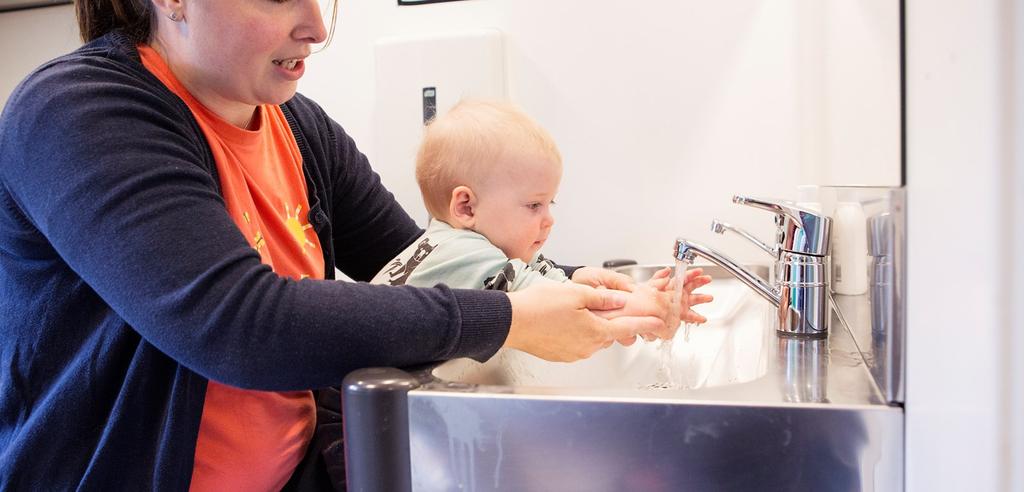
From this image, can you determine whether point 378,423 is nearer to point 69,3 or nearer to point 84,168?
point 84,168

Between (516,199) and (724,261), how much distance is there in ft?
0.92

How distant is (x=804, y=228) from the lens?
3.08ft

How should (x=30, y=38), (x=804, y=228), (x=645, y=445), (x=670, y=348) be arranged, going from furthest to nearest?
(x=30, y=38) < (x=670, y=348) < (x=804, y=228) < (x=645, y=445)

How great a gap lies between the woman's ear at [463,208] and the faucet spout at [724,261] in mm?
277

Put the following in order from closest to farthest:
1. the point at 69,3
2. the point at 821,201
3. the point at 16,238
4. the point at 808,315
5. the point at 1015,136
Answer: the point at 1015,136, the point at 16,238, the point at 808,315, the point at 821,201, the point at 69,3

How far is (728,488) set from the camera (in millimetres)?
645

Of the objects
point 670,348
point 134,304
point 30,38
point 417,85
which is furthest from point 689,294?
point 30,38

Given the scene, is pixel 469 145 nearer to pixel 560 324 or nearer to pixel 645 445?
pixel 560 324

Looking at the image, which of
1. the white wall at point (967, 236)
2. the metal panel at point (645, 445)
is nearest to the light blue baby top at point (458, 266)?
the metal panel at point (645, 445)

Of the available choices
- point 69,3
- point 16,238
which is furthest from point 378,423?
point 69,3

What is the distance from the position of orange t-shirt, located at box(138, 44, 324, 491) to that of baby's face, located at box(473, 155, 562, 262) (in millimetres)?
230

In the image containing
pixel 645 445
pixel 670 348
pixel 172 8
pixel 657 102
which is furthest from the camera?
pixel 657 102

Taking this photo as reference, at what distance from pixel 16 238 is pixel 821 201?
0.95 metres

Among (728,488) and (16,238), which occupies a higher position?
(16,238)
